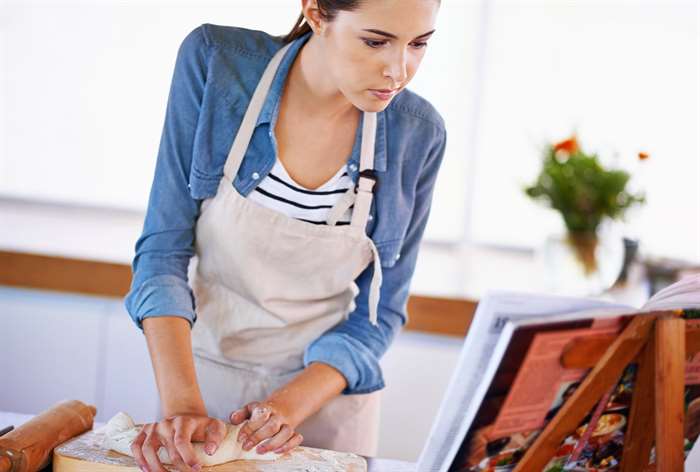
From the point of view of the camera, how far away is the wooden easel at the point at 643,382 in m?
1.00

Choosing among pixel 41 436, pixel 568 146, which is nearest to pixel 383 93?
pixel 41 436

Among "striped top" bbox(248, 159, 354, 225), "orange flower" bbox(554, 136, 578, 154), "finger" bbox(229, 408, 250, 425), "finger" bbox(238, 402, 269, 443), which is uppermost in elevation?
"orange flower" bbox(554, 136, 578, 154)

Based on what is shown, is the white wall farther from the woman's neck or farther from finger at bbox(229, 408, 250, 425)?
finger at bbox(229, 408, 250, 425)

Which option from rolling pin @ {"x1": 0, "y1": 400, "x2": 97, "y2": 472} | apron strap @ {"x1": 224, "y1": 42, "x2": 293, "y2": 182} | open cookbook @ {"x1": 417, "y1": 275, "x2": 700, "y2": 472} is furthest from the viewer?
apron strap @ {"x1": 224, "y1": 42, "x2": 293, "y2": 182}

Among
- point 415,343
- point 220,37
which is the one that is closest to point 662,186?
point 415,343

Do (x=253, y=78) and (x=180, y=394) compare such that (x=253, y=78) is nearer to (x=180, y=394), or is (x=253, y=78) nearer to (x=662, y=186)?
(x=180, y=394)

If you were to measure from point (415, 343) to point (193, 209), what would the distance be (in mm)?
964

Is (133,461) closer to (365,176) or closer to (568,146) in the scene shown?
(365,176)

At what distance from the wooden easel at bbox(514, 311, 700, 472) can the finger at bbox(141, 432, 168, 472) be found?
17.0 inches

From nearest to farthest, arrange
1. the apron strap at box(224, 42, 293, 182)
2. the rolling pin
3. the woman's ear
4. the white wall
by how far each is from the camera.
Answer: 1. the rolling pin
2. the woman's ear
3. the apron strap at box(224, 42, 293, 182)
4. the white wall

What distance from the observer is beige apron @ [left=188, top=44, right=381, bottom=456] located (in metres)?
1.47

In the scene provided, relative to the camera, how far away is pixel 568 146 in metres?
2.34

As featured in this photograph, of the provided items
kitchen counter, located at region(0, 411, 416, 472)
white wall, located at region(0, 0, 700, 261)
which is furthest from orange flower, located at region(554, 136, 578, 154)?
kitchen counter, located at region(0, 411, 416, 472)

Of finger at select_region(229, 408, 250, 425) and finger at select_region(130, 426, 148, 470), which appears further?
finger at select_region(229, 408, 250, 425)
